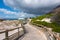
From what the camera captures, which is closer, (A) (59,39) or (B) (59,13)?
(A) (59,39)

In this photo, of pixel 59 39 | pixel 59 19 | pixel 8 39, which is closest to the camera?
pixel 59 39

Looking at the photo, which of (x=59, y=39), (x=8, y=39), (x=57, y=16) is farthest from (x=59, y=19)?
(x=59, y=39)

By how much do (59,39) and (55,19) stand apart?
43.5 m

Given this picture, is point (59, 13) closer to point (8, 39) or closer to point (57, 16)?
point (57, 16)

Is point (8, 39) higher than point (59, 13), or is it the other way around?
point (59, 13)

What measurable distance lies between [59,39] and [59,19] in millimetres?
42431

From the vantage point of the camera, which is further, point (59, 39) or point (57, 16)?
point (57, 16)

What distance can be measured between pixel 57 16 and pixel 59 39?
43538mm

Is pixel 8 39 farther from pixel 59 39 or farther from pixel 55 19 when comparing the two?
pixel 55 19

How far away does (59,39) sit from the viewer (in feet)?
32.0

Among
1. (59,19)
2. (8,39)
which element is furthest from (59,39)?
(59,19)

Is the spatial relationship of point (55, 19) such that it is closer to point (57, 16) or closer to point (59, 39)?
point (57, 16)

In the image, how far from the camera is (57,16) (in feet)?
173

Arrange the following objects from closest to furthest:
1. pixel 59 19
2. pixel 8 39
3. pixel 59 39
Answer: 1. pixel 59 39
2. pixel 8 39
3. pixel 59 19
